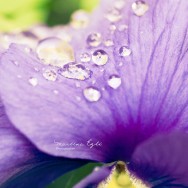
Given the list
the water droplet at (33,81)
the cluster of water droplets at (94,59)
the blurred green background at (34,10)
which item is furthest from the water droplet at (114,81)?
the blurred green background at (34,10)

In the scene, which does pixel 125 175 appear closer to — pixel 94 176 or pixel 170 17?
pixel 94 176

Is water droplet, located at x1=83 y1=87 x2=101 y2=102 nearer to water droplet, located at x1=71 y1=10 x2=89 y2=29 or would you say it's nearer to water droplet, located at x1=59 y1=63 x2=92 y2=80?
water droplet, located at x1=59 y1=63 x2=92 y2=80

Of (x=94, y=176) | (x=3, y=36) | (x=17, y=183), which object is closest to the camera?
(x=94, y=176)

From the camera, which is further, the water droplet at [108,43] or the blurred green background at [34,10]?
the blurred green background at [34,10]

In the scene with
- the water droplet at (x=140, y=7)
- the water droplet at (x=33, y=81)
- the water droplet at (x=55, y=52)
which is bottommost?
the water droplet at (x=33, y=81)

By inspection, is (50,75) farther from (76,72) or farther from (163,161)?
(163,161)

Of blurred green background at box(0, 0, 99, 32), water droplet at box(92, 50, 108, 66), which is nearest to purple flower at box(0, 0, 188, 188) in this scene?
water droplet at box(92, 50, 108, 66)

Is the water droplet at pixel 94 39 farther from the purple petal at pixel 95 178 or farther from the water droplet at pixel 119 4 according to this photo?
the purple petal at pixel 95 178

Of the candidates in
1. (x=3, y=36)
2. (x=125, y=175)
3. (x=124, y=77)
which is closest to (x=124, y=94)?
(x=124, y=77)
